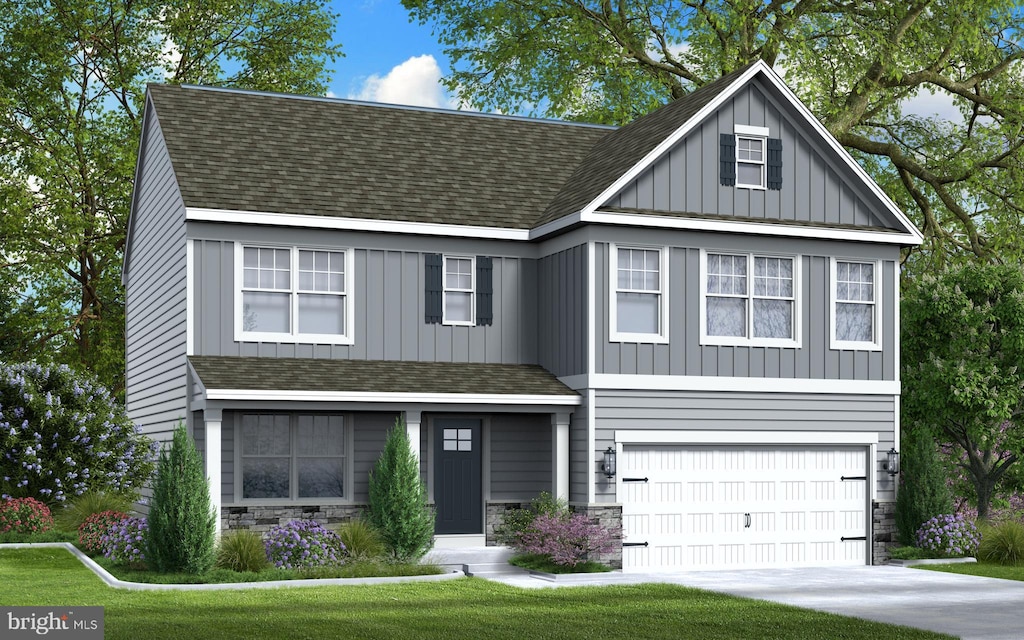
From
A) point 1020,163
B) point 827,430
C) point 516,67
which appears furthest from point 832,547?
point 516,67

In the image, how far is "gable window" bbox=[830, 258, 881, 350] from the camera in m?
22.5

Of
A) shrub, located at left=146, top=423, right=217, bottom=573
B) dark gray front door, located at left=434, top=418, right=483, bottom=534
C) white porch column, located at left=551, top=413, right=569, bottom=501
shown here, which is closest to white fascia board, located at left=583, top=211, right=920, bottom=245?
white porch column, located at left=551, top=413, right=569, bottom=501

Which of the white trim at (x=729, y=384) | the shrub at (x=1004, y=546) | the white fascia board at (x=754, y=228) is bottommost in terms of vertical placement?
the shrub at (x=1004, y=546)

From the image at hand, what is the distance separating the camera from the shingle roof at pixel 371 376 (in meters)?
19.7

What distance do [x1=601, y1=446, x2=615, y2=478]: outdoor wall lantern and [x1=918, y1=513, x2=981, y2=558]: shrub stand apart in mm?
5775

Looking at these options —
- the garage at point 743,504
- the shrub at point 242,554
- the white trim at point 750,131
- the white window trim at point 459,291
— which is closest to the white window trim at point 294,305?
the white window trim at point 459,291

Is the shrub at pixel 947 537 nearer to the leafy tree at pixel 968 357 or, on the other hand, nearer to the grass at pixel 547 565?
the leafy tree at pixel 968 357

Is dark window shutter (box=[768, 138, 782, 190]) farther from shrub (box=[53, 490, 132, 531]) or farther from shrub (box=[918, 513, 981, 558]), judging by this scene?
shrub (box=[53, 490, 132, 531])

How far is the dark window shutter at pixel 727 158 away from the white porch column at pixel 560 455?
4848 mm

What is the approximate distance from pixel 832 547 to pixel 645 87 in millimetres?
18035

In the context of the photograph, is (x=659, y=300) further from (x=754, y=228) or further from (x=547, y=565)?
(x=547, y=565)

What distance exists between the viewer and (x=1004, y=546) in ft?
72.7

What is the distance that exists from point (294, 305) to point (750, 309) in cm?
755

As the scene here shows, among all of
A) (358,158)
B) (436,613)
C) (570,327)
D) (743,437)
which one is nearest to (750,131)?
(570,327)
